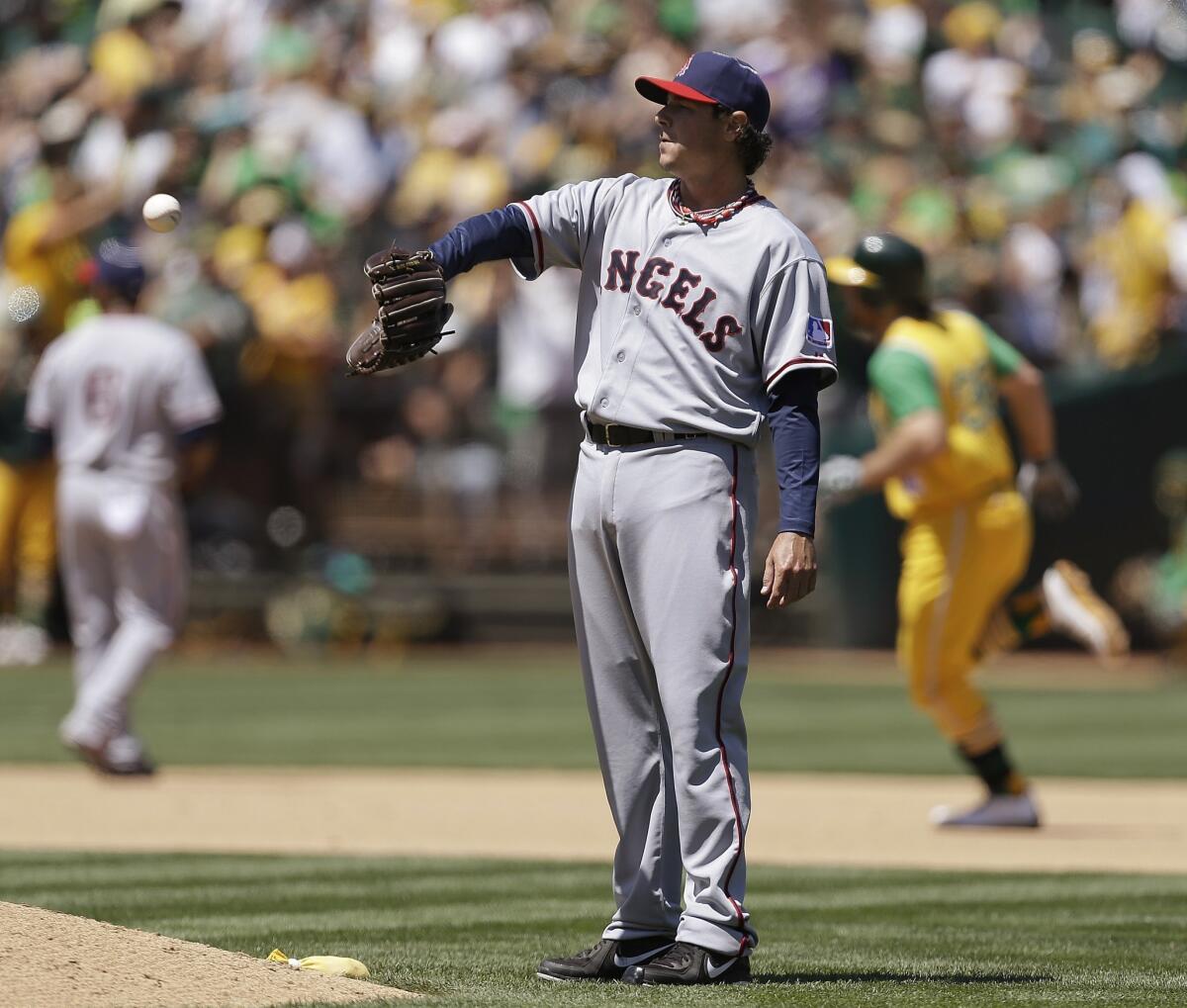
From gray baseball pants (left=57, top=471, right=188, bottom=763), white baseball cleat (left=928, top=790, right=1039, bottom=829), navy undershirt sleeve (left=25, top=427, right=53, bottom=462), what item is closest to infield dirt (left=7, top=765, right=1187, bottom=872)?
white baseball cleat (left=928, top=790, right=1039, bottom=829)

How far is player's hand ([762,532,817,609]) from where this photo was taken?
5086 millimetres

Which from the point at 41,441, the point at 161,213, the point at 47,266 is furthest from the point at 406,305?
the point at 47,266

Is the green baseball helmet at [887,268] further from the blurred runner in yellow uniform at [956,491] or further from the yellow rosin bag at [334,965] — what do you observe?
the yellow rosin bag at [334,965]

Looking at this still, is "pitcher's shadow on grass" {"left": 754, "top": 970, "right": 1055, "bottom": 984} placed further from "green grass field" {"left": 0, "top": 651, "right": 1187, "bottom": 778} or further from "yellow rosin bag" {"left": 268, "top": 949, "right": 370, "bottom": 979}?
"green grass field" {"left": 0, "top": 651, "right": 1187, "bottom": 778}

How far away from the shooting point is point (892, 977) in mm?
5430

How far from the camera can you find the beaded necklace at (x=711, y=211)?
211 inches

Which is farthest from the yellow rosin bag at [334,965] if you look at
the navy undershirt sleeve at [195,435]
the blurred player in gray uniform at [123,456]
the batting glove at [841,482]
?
the navy undershirt sleeve at [195,435]

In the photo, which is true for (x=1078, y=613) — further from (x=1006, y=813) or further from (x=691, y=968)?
(x=691, y=968)

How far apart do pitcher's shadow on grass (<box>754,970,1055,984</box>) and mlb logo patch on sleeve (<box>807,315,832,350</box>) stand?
4.87ft

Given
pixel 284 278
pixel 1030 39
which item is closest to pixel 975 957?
pixel 284 278

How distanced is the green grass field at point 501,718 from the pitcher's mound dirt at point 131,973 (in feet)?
23.5

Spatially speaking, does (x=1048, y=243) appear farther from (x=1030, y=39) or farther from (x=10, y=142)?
(x=10, y=142)

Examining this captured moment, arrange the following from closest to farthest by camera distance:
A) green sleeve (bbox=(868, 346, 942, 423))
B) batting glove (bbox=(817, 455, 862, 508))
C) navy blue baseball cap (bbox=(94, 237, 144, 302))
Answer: batting glove (bbox=(817, 455, 862, 508)) → green sleeve (bbox=(868, 346, 942, 423)) → navy blue baseball cap (bbox=(94, 237, 144, 302))

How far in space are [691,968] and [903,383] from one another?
437 centimetres
